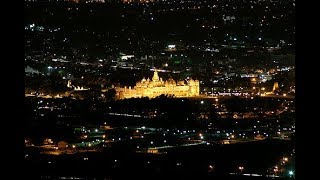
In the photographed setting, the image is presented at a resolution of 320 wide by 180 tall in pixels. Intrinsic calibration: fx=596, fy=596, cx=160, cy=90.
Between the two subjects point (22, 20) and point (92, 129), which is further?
point (92, 129)

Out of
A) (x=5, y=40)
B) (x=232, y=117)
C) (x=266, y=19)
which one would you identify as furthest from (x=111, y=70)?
(x=5, y=40)

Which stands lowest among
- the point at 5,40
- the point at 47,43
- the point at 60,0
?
the point at 5,40

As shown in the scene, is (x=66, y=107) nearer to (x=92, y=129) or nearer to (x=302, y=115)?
(x=92, y=129)

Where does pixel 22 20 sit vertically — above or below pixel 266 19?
below

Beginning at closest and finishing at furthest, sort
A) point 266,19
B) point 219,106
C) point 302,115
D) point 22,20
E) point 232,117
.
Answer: point 302,115, point 22,20, point 266,19, point 232,117, point 219,106

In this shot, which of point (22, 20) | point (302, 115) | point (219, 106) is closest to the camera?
point (302, 115)

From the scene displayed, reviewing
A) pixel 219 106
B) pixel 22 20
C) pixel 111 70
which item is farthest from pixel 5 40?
pixel 111 70
